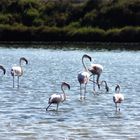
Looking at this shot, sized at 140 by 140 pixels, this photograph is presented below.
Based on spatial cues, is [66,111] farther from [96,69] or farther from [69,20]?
[69,20]

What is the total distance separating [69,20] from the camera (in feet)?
245

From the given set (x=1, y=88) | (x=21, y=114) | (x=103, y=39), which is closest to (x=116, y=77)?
(x=1, y=88)

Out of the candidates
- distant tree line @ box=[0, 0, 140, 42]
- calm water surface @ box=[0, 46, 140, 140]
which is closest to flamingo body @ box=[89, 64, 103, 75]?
calm water surface @ box=[0, 46, 140, 140]

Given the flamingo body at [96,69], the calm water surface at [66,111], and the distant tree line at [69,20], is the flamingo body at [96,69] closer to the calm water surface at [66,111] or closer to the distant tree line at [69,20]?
the calm water surface at [66,111]

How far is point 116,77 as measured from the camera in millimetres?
27219

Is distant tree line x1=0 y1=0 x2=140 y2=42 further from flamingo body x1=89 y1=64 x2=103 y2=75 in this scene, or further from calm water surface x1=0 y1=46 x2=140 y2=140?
flamingo body x1=89 y1=64 x2=103 y2=75

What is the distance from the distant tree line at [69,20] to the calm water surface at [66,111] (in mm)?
34686

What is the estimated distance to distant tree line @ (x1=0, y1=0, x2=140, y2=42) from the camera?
65.2 metres

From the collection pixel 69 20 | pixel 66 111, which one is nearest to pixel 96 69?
pixel 66 111

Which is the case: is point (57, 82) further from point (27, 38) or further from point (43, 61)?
point (27, 38)

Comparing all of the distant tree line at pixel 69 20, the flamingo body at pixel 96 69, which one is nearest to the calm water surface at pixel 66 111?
the flamingo body at pixel 96 69

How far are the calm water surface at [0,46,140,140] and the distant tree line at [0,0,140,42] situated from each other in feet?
114

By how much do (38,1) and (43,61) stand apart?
44703 mm

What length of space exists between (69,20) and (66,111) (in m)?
57.8
